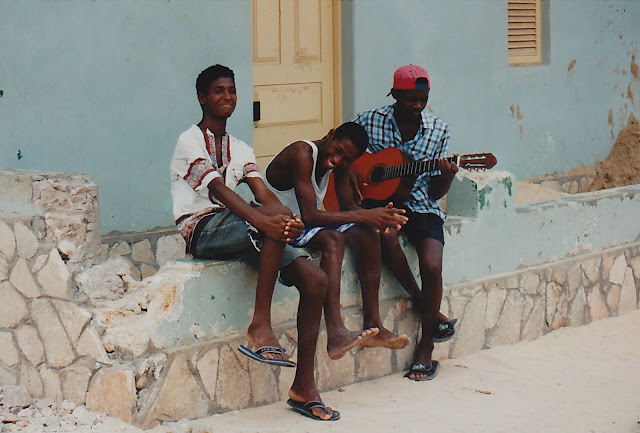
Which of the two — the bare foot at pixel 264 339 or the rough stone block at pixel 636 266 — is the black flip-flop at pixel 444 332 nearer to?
the bare foot at pixel 264 339

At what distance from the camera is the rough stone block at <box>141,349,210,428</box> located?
5.09 meters

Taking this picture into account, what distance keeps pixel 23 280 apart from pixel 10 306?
0.16 metres

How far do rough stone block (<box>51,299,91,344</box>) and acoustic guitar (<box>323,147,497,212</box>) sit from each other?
1620 mm

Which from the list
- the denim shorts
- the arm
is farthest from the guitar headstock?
the arm

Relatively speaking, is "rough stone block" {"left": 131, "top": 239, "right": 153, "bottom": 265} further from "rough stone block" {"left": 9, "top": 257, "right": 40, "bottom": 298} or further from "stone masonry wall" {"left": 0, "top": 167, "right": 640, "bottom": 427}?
"rough stone block" {"left": 9, "top": 257, "right": 40, "bottom": 298}

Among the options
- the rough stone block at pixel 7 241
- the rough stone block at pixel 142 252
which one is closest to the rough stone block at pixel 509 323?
the rough stone block at pixel 142 252

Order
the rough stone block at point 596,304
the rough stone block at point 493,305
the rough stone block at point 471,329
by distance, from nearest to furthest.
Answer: the rough stone block at point 471,329 → the rough stone block at point 493,305 → the rough stone block at point 596,304

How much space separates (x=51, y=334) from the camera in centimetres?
530

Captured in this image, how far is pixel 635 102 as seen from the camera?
10555 mm

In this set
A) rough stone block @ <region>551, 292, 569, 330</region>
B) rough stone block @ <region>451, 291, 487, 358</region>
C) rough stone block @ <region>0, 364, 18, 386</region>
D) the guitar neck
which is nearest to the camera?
rough stone block @ <region>0, 364, 18, 386</region>

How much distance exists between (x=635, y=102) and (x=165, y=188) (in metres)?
5.48

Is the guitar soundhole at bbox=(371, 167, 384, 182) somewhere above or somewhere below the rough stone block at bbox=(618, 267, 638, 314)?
above

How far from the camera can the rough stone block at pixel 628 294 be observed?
7.72m

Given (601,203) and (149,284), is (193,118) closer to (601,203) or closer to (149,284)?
(149,284)
